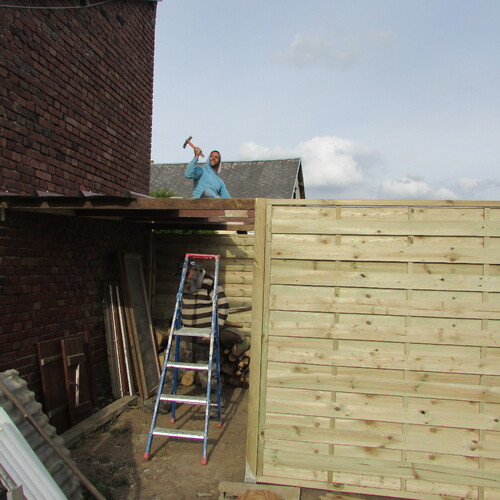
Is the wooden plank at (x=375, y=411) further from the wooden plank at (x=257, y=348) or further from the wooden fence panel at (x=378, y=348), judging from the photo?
the wooden plank at (x=257, y=348)

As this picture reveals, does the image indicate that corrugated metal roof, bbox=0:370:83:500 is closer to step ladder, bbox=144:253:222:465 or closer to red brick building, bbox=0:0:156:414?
red brick building, bbox=0:0:156:414

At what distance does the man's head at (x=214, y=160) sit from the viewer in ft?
21.1

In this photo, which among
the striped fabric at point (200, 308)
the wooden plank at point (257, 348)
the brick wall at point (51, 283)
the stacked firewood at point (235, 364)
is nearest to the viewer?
the wooden plank at point (257, 348)

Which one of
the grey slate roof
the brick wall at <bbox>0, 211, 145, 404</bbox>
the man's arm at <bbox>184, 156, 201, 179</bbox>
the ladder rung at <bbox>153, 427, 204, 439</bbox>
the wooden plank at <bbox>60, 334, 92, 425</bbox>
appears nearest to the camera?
the brick wall at <bbox>0, 211, 145, 404</bbox>

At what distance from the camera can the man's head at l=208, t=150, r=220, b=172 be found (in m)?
6.43

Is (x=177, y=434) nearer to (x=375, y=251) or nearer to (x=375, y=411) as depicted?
(x=375, y=411)

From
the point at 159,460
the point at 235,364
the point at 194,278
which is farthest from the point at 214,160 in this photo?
the point at 159,460

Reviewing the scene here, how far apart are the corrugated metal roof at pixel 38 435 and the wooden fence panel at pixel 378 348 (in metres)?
1.42

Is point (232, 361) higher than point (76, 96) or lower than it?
lower

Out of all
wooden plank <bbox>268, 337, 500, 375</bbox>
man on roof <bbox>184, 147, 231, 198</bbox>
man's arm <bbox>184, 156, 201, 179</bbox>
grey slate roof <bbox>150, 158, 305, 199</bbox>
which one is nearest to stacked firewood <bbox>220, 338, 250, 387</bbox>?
man on roof <bbox>184, 147, 231, 198</bbox>

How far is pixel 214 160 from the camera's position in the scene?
6480 mm

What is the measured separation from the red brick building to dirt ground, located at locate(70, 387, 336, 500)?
810 millimetres

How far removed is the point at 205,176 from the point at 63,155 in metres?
1.97

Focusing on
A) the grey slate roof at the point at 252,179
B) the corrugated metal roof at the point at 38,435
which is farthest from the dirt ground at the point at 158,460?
the grey slate roof at the point at 252,179
